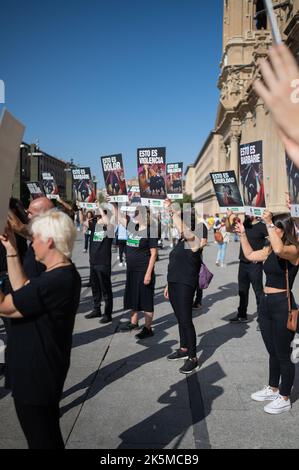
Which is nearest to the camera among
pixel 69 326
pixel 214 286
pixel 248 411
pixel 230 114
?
pixel 69 326

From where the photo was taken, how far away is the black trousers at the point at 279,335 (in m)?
4.10

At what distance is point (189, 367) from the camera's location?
Result: 5168 millimetres

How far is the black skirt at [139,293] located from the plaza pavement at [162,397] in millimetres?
488

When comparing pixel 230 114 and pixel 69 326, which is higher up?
pixel 230 114

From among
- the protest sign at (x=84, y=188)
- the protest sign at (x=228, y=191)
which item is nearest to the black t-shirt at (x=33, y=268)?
the protest sign at (x=228, y=191)

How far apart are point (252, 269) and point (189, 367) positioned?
9.06 feet

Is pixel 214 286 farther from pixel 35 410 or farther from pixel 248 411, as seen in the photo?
pixel 35 410

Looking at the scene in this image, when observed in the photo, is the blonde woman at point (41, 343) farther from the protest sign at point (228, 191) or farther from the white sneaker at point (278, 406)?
the protest sign at point (228, 191)

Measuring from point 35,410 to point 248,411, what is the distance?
8.15 feet

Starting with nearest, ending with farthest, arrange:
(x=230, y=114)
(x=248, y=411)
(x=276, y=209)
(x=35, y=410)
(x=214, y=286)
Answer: (x=35, y=410) < (x=248, y=411) < (x=214, y=286) < (x=276, y=209) < (x=230, y=114)

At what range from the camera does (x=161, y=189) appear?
765cm

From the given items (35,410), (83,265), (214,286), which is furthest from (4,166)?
(83,265)

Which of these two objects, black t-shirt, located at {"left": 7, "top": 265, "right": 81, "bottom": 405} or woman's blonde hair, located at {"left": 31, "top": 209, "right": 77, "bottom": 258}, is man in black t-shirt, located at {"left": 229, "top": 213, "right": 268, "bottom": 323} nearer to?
woman's blonde hair, located at {"left": 31, "top": 209, "right": 77, "bottom": 258}

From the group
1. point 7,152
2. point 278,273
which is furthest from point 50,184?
point 7,152
